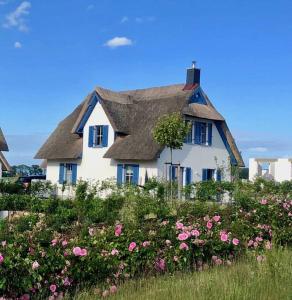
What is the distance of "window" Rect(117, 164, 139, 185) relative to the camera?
27266 millimetres

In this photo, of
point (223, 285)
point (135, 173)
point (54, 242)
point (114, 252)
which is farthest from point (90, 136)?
point (223, 285)

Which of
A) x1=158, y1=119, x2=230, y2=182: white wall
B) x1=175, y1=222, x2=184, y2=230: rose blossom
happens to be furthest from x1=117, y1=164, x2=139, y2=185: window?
x1=175, y1=222, x2=184, y2=230: rose blossom

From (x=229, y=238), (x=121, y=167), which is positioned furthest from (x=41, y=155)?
(x=229, y=238)

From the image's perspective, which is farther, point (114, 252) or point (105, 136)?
point (105, 136)

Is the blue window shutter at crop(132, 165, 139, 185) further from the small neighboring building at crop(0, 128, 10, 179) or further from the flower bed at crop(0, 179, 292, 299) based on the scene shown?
the flower bed at crop(0, 179, 292, 299)

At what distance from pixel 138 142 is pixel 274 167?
28079mm

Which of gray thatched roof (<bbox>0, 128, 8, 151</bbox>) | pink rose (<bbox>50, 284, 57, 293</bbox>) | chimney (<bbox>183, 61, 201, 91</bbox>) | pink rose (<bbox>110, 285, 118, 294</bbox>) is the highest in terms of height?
chimney (<bbox>183, 61, 201, 91</bbox>)

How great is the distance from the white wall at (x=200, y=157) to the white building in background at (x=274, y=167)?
19.6 m

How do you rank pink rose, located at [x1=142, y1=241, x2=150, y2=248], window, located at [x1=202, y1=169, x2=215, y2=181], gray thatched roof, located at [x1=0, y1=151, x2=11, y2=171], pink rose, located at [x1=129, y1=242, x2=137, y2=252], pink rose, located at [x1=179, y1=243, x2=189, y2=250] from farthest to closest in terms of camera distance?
window, located at [x1=202, y1=169, x2=215, y2=181] → gray thatched roof, located at [x1=0, y1=151, x2=11, y2=171] → pink rose, located at [x1=179, y1=243, x2=189, y2=250] → pink rose, located at [x1=142, y1=241, x2=150, y2=248] → pink rose, located at [x1=129, y1=242, x2=137, y2=252]

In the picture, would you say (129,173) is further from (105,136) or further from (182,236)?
(182,236)

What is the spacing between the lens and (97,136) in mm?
29578

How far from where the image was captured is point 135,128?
28500 millimetres

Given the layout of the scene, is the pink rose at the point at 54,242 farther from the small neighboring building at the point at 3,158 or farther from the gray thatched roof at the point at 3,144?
the gray thatched roof at the point at 3,144

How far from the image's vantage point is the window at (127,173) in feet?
89.5
